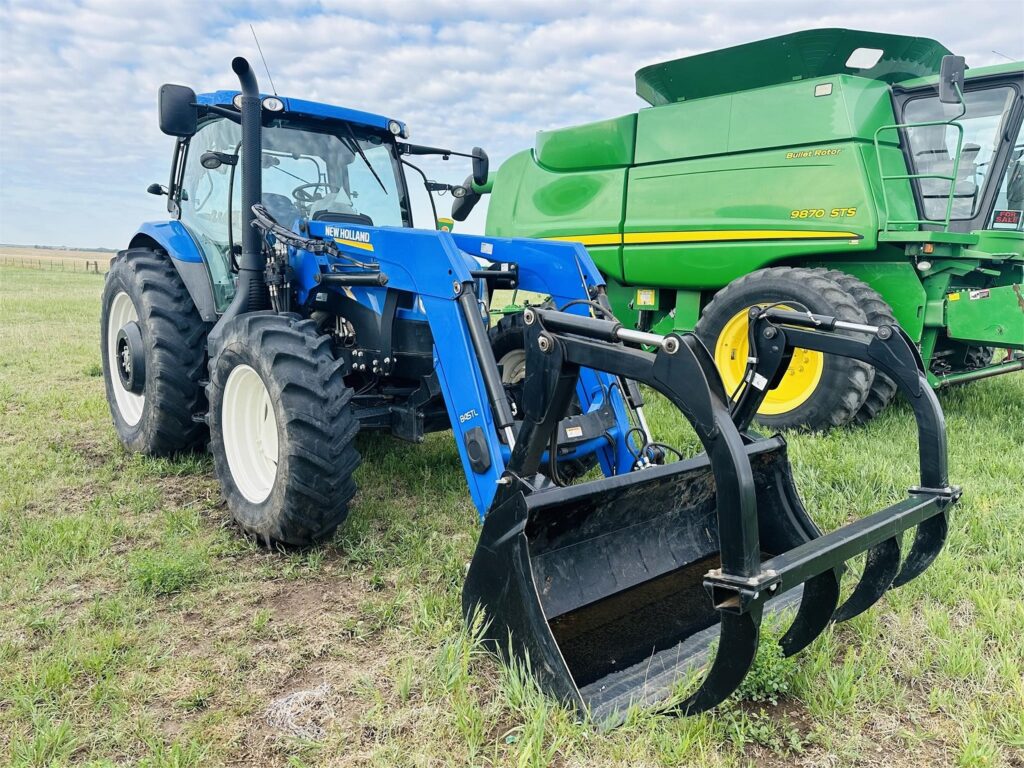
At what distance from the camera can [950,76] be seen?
507 centimetres

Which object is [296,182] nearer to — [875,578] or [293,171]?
[293,171]

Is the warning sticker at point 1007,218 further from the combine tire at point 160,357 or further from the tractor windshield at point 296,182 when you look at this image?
the combine tire at point 160,357

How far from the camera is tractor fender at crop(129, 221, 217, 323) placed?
183 inches

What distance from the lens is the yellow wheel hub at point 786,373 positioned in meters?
5.72

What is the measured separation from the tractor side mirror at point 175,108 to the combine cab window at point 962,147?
5309mm

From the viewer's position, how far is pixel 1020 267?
20.9 feet

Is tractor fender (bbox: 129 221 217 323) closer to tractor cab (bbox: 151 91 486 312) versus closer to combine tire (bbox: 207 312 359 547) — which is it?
tractor cab (bbox: 151 91 486 312)

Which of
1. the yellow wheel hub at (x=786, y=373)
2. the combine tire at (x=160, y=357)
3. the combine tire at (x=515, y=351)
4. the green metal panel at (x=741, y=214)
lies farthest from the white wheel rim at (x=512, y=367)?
the green metal panel at (x=741, y=214)

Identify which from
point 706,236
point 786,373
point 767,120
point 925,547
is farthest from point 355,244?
point 767,120

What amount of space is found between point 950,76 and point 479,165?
10.5 feet

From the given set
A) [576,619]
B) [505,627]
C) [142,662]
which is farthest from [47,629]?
[576,619]

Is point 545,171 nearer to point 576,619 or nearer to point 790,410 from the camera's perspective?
point 790,410

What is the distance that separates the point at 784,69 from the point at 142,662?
20.1 ft

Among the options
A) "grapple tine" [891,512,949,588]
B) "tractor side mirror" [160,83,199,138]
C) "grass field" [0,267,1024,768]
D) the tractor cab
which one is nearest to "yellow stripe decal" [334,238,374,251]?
the tractor cab
